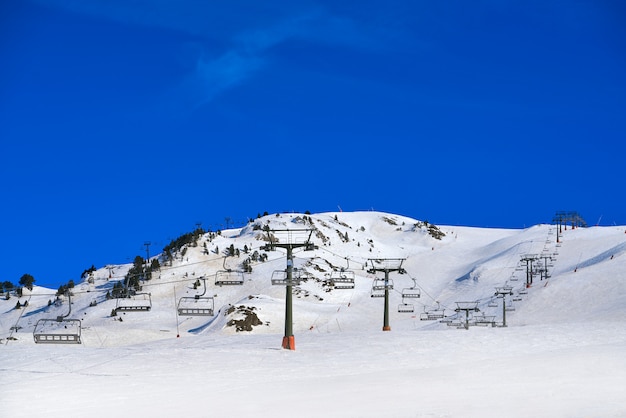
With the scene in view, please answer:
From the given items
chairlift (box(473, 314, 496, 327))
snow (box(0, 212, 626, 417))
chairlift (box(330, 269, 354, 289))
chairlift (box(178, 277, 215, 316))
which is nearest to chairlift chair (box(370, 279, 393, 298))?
chairlift (box(330, 269, 354, 289))

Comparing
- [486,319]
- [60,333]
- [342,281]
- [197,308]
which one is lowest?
[60,333]

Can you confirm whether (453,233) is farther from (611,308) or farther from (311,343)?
(311,343)

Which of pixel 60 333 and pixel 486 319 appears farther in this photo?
pixel 60 333

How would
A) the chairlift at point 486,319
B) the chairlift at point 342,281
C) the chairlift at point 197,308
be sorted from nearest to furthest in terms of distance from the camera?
1. the chairlift at point 197,308
2. the chairlift at point 342,281
3. the chairlift at point 486,319

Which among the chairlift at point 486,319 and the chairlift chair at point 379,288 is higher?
the chairlift chair at point 379,288

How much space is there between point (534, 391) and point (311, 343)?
28.7 metres

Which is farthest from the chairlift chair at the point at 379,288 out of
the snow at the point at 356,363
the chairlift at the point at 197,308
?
the chairlift at the point at 197,308

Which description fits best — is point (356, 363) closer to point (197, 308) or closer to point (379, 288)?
point (197, 308)

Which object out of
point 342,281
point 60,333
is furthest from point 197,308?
point 60,333

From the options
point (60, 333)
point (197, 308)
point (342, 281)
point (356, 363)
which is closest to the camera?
point (356, 363)

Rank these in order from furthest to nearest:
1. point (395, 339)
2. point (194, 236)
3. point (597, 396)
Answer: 1. point (194, 236)
2. point (395, 339)
3. point (597, 396)

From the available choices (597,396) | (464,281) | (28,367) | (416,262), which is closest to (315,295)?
(464,281)

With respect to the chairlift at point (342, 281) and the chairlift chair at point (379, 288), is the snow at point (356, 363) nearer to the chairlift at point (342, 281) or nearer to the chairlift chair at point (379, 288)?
the chairlift chair at point (379, 288)

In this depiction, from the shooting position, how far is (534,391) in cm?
2491
